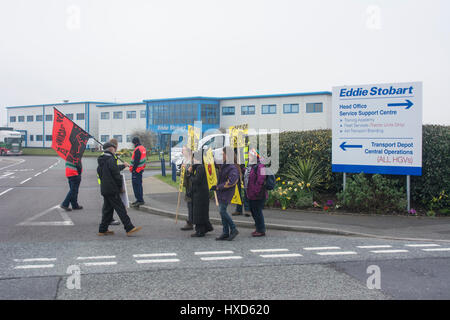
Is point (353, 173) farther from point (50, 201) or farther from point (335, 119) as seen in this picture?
→ point (50, 201)

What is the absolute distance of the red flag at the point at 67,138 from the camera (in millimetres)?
12070

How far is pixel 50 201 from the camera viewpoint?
1510 centimetres

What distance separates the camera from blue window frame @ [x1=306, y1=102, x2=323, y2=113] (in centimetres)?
5638

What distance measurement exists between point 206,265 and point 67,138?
6.89 metres

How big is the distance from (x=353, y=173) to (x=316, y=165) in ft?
3.53

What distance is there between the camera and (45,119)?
285ft

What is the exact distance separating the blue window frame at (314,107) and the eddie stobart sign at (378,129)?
44.3 metres

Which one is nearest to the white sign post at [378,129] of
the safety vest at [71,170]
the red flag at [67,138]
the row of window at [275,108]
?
the red flag at [67,138]

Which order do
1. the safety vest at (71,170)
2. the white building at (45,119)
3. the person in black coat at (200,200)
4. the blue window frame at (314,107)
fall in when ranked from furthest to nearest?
the white building at (45,119) < the blue window frame at (314,107) < the safety vest at (71,170) < the person in black coat at (200,200)

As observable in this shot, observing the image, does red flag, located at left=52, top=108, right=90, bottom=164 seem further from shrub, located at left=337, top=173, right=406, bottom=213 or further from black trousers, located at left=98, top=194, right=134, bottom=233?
shrub, located at left=337, top=173, right=406, bottom=213

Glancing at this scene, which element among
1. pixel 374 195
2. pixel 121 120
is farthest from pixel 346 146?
pixel 121 120

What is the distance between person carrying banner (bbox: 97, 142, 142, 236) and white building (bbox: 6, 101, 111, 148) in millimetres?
76049

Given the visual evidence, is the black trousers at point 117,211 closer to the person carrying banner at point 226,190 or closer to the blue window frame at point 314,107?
the person carrying banner at point 226,190
